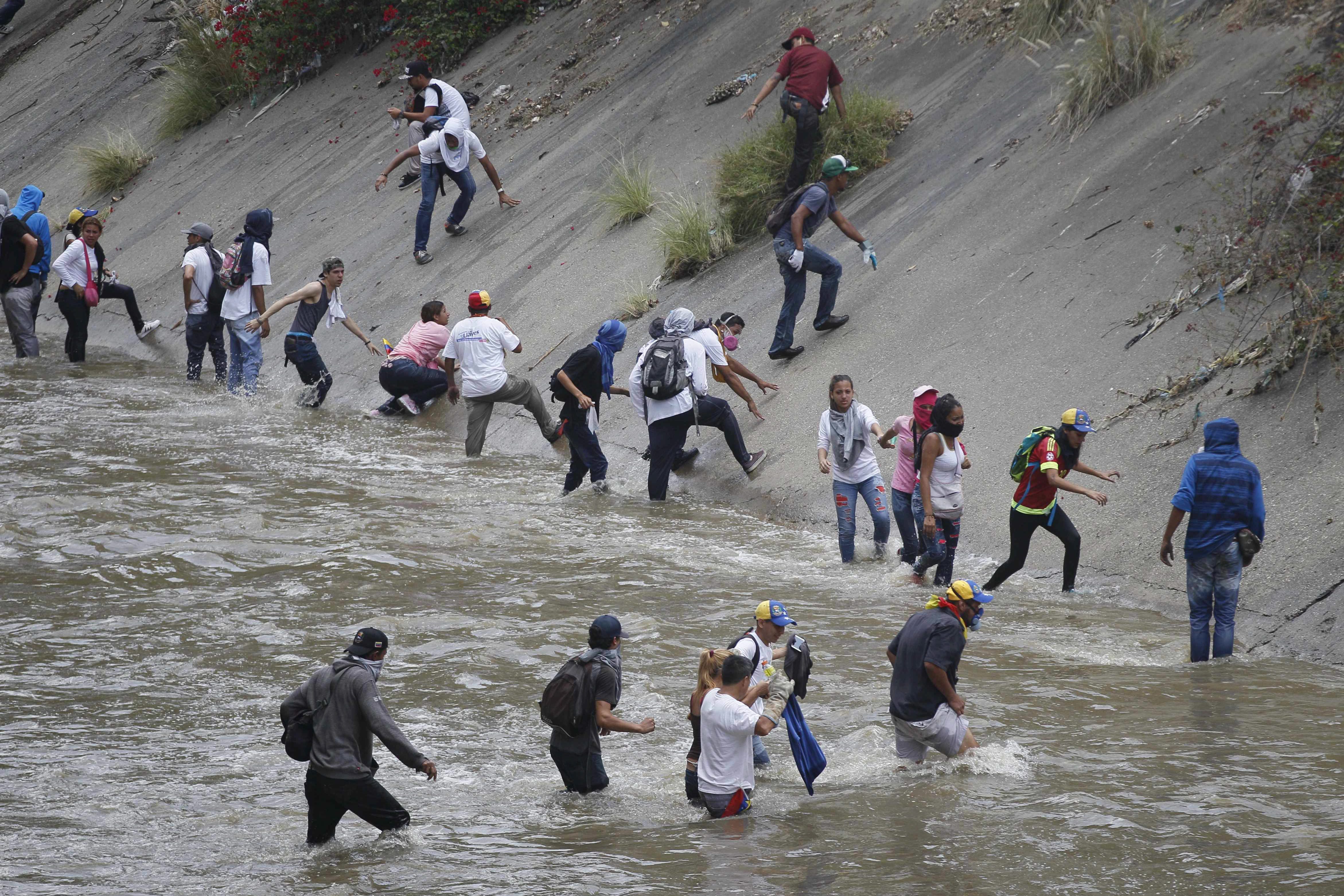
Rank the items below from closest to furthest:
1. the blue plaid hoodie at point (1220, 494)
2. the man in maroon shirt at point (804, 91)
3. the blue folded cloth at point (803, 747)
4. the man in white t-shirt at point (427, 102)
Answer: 1. the blue folded cloth at point (803, 747)
2. the blue plaid hoodie at point (1220, 494)
3. the man in maroon shirt at point (804, 91)
4. the man in white t-shirt at point (427, 102)

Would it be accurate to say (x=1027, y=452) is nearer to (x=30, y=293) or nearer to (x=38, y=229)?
(x=30, y=293)

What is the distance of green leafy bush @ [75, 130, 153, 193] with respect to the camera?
2448 centimetres

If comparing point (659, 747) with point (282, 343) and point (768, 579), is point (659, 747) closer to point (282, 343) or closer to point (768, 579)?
point (768, 579)

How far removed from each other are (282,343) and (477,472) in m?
6.21

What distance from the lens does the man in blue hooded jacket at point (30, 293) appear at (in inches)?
667

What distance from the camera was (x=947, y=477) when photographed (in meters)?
9.64

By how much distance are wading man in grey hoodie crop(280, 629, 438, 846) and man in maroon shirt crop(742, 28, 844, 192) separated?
1025cm

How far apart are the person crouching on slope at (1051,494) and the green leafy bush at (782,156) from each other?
6931 millimetres

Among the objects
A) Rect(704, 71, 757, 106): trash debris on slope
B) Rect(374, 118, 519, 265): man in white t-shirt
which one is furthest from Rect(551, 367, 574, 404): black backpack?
Rect(704, 71, 757, 106): trash debris on slope

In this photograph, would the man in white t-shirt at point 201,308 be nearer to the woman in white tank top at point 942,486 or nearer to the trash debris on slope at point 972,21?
the trash debris on slope at point 972,21

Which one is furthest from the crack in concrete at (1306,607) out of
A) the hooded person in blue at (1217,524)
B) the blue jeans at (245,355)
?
the blue jeans at (245,355)

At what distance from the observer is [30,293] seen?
17.0m

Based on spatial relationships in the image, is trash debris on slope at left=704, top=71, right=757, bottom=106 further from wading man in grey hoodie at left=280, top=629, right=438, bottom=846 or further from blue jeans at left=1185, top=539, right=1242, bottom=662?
wading man in grey hoodie at left=280, top=629, right=438, bottom=846

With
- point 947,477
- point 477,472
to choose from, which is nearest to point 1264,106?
point 947,477
